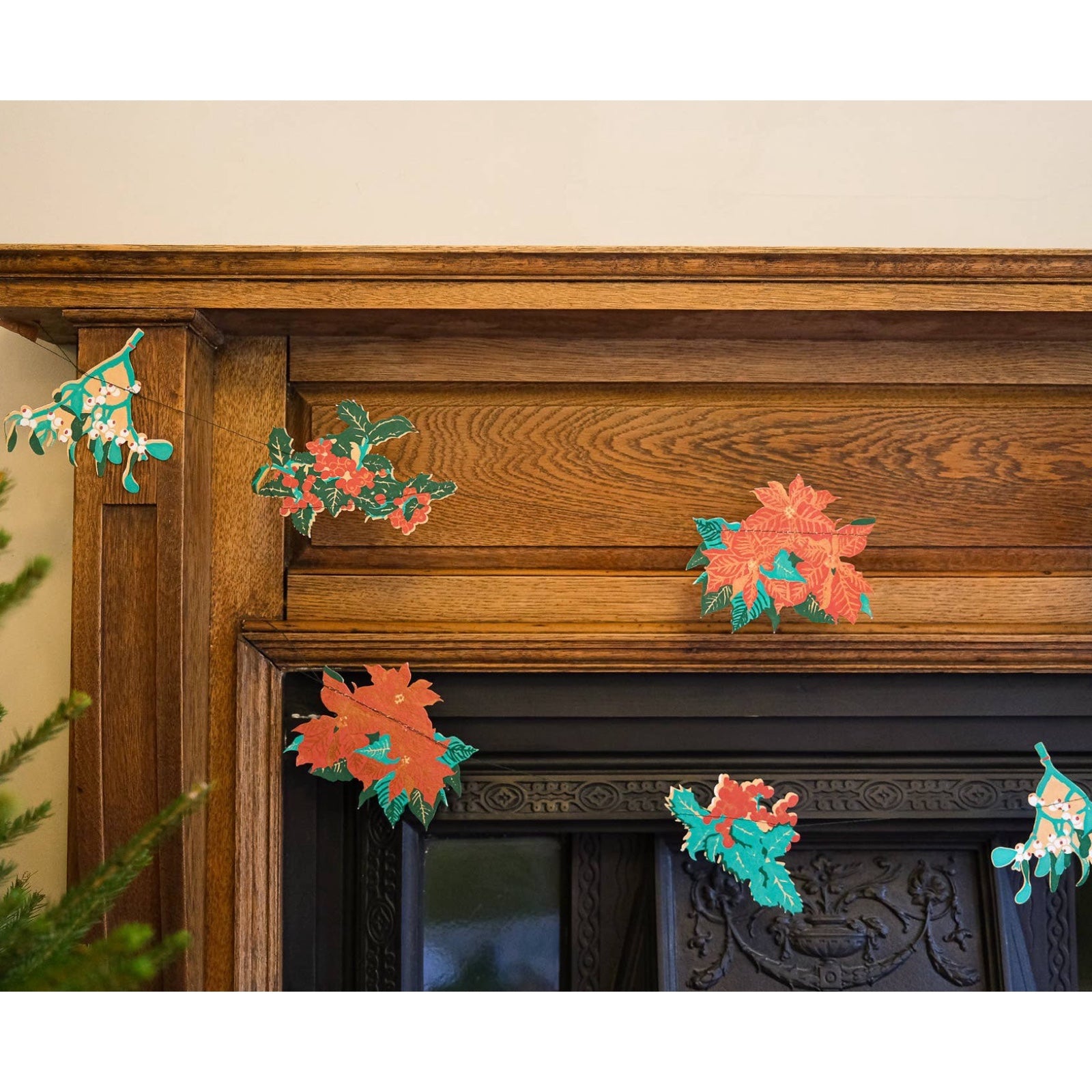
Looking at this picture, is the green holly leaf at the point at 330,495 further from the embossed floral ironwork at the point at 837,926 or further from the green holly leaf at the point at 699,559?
the embossed floral ironwork at the point at 837,926

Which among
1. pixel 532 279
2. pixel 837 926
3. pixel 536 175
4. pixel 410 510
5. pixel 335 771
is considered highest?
pixel 536 175

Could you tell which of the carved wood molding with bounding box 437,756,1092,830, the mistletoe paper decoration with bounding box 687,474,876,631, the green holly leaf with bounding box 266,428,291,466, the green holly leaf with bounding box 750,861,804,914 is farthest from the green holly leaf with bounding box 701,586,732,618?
the green holly leaf with bounding box 266,428,291,466

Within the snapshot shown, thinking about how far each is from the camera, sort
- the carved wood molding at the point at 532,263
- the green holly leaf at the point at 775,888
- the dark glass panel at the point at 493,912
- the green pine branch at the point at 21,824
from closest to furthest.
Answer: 1. the green pine branch at the point at 21,824
2. the carved wood molding at the point at 532,263
3. the green holly leaf at the point at 775,888
4. the dark glass panel at the point at 493,912

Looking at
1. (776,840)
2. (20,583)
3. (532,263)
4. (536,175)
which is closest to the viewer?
(20,583)

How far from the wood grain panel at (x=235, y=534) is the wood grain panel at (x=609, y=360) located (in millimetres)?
48

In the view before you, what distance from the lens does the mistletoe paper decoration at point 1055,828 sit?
1156mm

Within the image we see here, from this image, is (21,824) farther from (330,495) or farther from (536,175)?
(536,175)

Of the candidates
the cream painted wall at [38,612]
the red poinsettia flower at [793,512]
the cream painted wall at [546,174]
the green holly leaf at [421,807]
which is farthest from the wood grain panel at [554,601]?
the cream painted wall at [546,174]

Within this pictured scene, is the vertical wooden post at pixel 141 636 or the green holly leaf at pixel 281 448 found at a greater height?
the green holly leaf at pixel 281 448

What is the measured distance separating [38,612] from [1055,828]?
1339 mm

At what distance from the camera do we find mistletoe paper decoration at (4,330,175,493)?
1.06 metres

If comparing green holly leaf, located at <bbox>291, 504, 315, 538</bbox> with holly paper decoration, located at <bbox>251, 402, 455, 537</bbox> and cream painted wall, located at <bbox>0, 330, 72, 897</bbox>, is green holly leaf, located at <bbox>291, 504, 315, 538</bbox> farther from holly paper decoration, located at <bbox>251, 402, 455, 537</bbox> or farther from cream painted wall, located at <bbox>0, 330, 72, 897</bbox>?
cream painted wall, located at <bbox>0, 330, 72, 897</bbox>

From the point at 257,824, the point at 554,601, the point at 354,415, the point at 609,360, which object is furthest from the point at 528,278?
the point at 257,824

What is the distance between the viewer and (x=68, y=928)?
526mm
